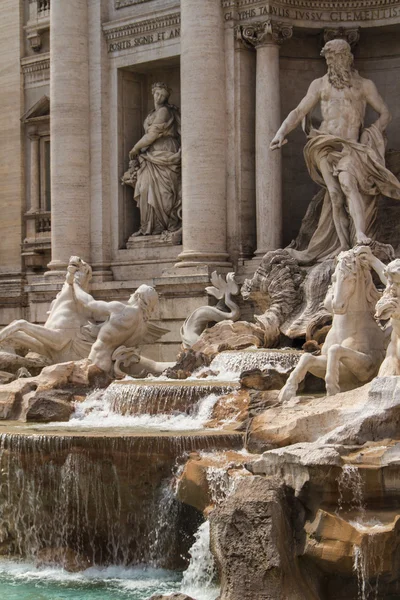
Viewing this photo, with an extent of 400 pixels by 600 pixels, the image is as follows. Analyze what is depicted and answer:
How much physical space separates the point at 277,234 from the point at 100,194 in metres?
4.03

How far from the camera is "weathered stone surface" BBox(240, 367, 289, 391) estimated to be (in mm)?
14297

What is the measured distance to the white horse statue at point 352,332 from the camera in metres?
13.7

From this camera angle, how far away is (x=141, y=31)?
21.5 meters

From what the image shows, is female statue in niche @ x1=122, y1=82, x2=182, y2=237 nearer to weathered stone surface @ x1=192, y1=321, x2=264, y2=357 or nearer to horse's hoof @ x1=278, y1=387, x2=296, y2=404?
weathered stone surface @ x1=192, y1=321, x2=264, y2=357

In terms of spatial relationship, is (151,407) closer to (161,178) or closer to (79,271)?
(79,271)

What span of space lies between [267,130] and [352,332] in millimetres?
6356

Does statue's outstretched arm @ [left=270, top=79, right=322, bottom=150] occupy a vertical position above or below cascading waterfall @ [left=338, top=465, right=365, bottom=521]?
above

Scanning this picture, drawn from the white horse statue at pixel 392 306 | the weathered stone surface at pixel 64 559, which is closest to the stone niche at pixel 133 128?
the weathered stone surface at pixel 64 559

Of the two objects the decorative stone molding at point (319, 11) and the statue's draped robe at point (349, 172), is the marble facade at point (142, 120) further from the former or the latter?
the statue's draped robe at point (349, 172)

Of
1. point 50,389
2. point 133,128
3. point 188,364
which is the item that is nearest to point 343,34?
point 133,128

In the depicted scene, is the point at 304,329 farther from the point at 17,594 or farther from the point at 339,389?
the point at 17,594

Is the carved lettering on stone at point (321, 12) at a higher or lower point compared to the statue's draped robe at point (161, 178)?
higher

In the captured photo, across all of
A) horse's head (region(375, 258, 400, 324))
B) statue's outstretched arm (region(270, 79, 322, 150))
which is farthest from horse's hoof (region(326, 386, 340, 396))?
statue's outstretched arm (region(270, 79, 322, 150))

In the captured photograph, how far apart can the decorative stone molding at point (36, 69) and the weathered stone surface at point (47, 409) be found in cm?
1037
